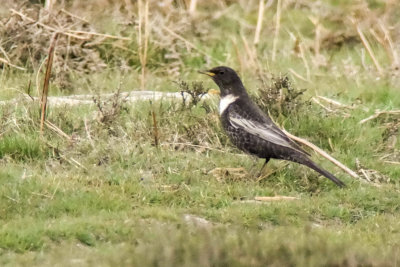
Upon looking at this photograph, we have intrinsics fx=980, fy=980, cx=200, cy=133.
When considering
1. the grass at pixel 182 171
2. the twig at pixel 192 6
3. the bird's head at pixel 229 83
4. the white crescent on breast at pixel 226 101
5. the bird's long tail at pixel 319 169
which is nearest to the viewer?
the grass at pixel 182 171

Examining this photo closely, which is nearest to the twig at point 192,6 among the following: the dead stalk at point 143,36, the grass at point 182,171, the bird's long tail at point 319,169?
the grass at point 182,171

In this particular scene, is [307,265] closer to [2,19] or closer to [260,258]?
[260,258]

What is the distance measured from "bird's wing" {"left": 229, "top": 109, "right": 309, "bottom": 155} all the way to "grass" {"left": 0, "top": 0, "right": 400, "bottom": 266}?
34 cm

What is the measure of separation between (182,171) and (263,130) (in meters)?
0.88

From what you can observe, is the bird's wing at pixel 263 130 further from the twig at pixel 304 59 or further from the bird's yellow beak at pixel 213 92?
the twig at pixel 304 59

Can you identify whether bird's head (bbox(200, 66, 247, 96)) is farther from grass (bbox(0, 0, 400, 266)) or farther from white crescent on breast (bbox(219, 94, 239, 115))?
grass (bbox(0, 0, 400, 266))

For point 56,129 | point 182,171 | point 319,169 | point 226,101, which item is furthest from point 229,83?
point 56,129

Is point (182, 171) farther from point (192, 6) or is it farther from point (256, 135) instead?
point (192, 6)

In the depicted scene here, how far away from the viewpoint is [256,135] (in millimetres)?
9117

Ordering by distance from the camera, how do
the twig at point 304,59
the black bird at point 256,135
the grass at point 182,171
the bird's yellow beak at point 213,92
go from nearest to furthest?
1. the grass at point 182,171
2. the black bird at point 256,135
3. the bird's yellow beak at point 213,92
4. the twig at point 304,59

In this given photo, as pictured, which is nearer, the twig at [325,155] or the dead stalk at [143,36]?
the twig at [325,155]

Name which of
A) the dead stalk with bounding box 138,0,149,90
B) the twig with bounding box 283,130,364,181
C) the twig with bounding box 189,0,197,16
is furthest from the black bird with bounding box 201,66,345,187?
the twig with bounding box 189,0,197,16

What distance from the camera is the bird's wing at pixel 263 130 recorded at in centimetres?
905

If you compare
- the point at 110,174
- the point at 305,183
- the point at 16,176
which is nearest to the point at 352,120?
the point at 305,183
